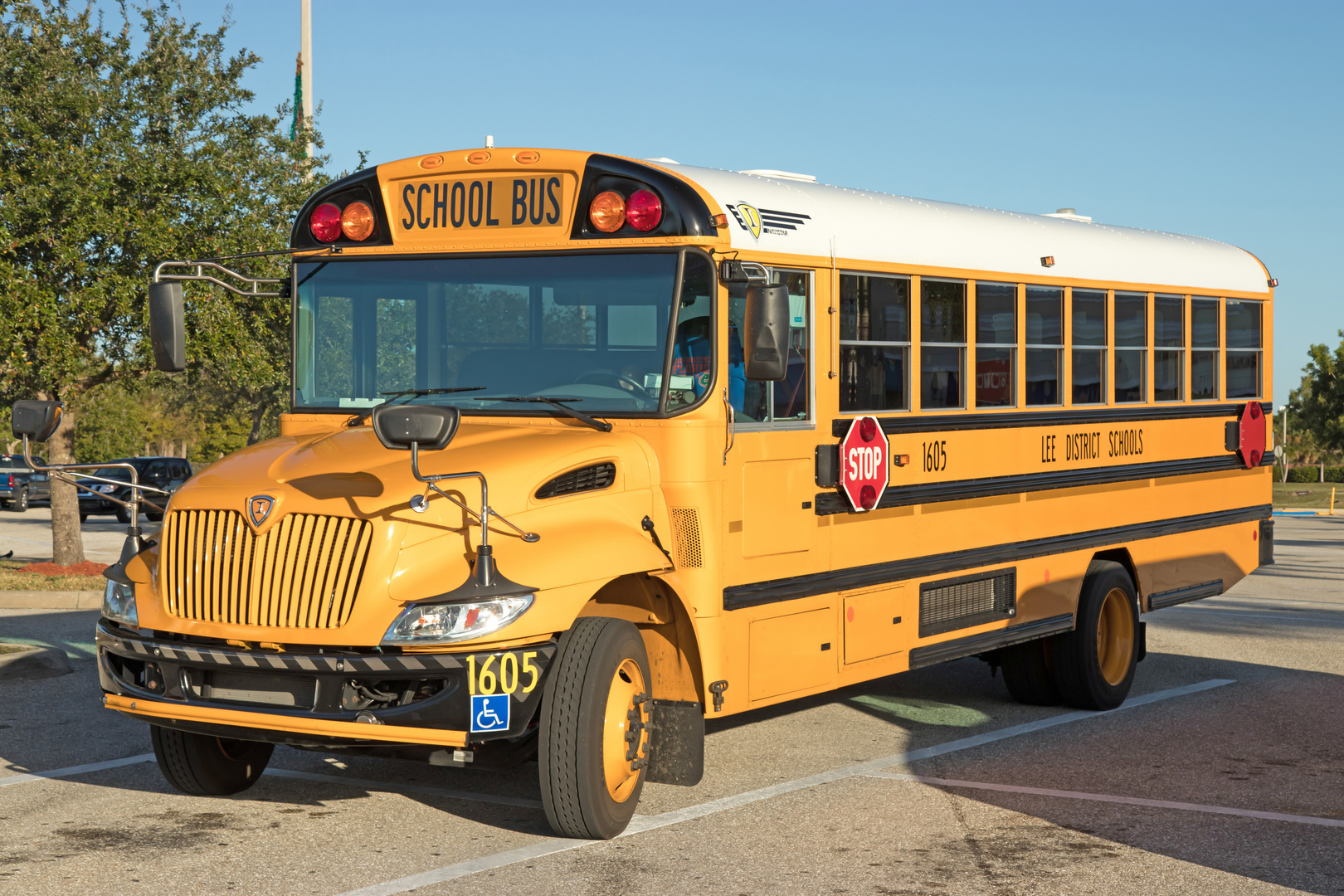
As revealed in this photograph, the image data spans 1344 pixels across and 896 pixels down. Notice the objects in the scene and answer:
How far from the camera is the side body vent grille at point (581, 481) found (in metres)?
5.47

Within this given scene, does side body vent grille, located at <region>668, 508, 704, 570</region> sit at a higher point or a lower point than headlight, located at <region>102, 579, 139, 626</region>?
higher

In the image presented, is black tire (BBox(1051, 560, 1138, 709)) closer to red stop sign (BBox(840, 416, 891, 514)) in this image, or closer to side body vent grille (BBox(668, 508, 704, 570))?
red stop sign (BBox(840, 416, 891, 514))

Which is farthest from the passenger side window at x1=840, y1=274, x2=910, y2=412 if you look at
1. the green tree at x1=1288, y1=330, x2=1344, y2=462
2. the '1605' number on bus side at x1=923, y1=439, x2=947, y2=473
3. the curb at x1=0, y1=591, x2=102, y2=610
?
the green tree at x1=1288, y1=330, x2=1344, y2=462

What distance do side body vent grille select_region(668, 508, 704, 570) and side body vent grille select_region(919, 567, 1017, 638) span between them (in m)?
1.82

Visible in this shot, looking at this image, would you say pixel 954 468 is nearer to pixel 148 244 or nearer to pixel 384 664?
pixel 384 664

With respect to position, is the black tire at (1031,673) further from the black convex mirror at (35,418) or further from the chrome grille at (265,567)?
the black convex mirror at (35,418)

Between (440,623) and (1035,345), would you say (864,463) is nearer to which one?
(1035,345)

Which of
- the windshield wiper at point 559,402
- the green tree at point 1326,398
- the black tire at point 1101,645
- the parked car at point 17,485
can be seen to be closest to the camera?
the windshield wiper at point 559,402

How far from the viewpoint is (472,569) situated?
5207mm

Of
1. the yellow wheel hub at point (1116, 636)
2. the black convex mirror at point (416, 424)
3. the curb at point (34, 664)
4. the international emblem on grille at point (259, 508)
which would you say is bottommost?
the curb at point (34, 664)

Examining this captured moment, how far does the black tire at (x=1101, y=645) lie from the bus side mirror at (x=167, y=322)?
520 cm

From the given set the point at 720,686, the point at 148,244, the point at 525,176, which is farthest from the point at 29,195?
the point at 720,686

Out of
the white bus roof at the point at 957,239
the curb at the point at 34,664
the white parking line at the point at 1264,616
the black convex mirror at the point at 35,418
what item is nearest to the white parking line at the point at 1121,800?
the white bus roof at the point at 957,239

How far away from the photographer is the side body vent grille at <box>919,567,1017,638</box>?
24.6 ft
